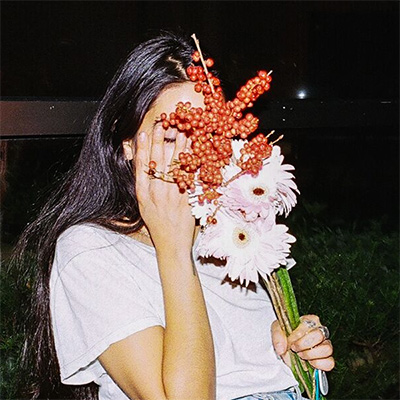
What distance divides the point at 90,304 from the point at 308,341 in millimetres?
465

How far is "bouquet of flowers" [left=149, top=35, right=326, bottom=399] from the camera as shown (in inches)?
58.2

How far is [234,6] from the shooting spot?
4.12 meters

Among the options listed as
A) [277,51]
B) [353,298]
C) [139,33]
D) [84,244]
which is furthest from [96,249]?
[139,33]

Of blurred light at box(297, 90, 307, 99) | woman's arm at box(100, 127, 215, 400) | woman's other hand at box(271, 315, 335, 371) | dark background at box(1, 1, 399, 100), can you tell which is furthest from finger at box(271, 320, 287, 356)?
dark background at box(1, 1, 399, 100)

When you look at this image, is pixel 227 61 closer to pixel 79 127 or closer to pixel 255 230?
pixel 79 127

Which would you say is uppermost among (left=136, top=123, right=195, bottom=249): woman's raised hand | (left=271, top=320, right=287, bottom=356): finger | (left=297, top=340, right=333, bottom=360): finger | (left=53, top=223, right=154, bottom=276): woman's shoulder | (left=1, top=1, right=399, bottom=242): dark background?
(left=1, top=1, right=399, bottom=242): dark background

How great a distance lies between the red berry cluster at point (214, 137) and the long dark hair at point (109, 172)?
23 centimetres

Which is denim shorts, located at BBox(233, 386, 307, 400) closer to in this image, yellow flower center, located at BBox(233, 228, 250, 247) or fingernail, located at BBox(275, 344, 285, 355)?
fingernail, located at BBox(275, 344, 285, 355)

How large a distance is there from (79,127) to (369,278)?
4.28 feet

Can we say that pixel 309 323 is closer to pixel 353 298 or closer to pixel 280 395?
pixel 280 395

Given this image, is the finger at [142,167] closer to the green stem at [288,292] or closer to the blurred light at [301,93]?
the green stem at [288,292]

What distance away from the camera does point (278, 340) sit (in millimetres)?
1785

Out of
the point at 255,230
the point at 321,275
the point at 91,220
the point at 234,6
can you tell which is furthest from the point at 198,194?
the point at 234,6

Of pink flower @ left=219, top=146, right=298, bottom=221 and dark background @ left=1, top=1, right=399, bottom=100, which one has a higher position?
dark background @ left=1, top=1, right=399, bottom=100
